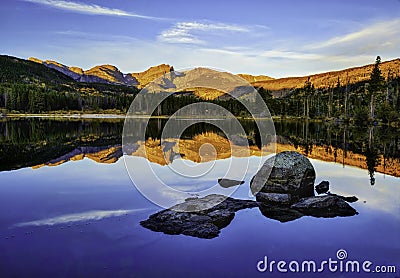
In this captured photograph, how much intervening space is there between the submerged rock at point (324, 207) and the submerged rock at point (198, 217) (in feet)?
6.87

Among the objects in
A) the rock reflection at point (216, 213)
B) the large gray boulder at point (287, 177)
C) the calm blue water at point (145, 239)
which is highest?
the large gray boulder at point (287, 177)

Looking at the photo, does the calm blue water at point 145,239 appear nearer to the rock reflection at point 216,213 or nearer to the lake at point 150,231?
the lake at point 150,231

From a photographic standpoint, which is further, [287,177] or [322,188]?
[322,188]

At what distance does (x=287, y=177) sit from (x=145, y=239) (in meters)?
8.82

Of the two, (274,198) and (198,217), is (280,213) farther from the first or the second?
(198,217)

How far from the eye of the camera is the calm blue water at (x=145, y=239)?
10.1 metres

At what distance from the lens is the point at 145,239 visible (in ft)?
39.7

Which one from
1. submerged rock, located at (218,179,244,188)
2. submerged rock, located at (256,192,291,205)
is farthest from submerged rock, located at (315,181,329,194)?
submerged rock, located at (218,179,244,188)

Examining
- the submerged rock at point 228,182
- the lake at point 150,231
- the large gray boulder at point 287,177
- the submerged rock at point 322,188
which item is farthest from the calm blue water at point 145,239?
the submerged rock at point 228,182

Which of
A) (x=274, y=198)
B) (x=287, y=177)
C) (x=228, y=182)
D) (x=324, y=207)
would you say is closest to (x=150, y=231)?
(x=274, y=198)

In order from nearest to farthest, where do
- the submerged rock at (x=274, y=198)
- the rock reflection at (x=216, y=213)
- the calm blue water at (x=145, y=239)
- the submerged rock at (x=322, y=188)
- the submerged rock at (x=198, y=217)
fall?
the calm blue water at (x=145, y=239) → the submerged rock at (x=198, y=217) → the rock reflection at (x=216, y=213) → the submerged rock at (x=274, y=198) → the submerged rock at (x=322, y=188)

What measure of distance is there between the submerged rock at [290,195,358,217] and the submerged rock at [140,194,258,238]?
6.87 feet

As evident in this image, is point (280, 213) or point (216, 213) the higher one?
point (216, 213)

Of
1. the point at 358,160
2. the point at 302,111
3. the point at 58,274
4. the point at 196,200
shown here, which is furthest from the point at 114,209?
the point at 302,111
